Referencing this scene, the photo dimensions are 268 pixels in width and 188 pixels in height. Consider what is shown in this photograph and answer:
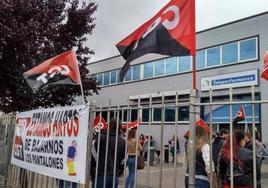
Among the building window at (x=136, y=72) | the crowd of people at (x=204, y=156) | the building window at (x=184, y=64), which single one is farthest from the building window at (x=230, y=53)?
the crowd of people at (x=204, y=156)

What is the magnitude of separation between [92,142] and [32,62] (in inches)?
180

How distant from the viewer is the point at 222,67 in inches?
982

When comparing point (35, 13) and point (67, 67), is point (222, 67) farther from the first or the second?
point (67, 67)

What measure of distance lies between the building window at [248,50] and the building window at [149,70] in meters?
8.65

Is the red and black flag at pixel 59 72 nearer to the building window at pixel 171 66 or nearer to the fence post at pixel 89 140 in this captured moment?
the fence post at pixel 89 140

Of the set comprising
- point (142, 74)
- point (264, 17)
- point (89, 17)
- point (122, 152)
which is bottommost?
point (122, 152)

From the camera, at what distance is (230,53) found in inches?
976

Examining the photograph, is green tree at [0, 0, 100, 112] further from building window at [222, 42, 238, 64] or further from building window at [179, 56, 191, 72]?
building window at [179, 56, 191, 72]

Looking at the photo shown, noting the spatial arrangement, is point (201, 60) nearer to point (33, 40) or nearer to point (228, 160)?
point (33, 40)

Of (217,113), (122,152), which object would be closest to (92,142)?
(122,152)

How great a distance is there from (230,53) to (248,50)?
140cm

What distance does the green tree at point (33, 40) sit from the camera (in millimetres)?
9297

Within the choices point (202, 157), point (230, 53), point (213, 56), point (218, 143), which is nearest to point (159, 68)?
point (213, 56)

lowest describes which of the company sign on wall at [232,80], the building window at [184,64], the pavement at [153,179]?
the pavement at [153,179]
